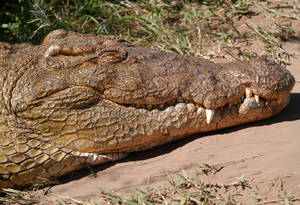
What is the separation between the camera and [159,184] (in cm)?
307

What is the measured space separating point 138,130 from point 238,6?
331cm

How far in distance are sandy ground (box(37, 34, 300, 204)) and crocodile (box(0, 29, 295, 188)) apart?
0.12m

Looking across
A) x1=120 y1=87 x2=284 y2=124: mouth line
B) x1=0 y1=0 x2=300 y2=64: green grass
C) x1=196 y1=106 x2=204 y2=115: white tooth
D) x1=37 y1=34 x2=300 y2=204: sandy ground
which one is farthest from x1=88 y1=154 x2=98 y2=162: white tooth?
x1=0 y1=0 x2=300 y2=64: green grass

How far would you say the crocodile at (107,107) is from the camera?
126 inches

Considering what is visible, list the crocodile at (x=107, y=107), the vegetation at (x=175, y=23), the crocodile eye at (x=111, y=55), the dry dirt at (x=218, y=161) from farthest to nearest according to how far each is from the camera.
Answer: the vegetation at (x=175, y=23)
the crocodile eye at (x=111, y=55)
the crocodile at (x=107, y=107)
the dry dirt at (x=218, y=161)

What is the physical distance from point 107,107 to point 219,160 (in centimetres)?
94

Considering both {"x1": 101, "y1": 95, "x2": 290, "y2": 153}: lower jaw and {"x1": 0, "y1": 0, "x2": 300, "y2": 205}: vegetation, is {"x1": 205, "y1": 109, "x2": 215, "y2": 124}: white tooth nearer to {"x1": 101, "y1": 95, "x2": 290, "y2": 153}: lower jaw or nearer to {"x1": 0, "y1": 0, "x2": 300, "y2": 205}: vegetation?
{"x1": 101, "y1": 95, "x2": 290, "y2": 153}: lower jaw

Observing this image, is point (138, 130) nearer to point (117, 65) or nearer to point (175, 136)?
point (175, 136)

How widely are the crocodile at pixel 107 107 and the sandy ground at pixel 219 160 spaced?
12cm

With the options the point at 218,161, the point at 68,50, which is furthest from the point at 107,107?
the point at 218,161

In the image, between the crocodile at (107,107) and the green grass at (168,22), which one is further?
the green grass at (168,22)

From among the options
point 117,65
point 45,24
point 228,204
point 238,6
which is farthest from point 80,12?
point 228,204

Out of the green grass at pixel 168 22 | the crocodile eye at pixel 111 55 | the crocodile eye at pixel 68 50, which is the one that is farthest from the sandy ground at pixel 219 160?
the green grass at pixel 168 22

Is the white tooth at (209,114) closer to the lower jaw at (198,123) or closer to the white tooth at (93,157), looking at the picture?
the lower jaw at (198,123)
